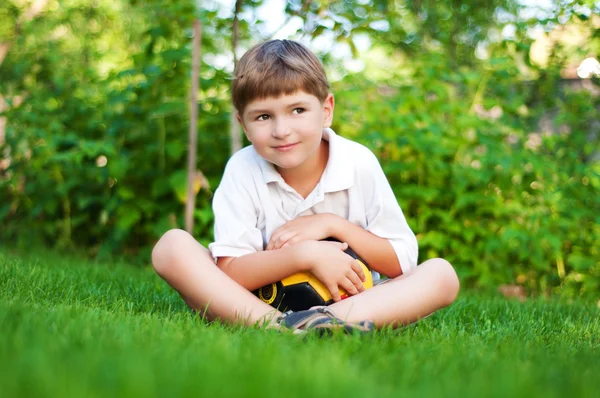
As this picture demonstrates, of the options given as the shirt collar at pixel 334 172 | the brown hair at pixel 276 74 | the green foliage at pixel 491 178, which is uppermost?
the brown hair at pixel 276 74

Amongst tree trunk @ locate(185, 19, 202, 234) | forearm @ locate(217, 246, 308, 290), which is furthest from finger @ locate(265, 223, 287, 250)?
tree trunk @ locate(185, 19, 202, 234)

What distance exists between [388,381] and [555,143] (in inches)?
150

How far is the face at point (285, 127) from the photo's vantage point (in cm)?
259

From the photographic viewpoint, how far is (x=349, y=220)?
2811 mm

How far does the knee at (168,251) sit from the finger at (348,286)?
0.64m

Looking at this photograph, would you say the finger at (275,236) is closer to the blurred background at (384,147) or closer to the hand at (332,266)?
the hand at (332,266)

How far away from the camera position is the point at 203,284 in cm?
245

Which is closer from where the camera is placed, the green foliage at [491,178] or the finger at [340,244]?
the finger at [340,244]

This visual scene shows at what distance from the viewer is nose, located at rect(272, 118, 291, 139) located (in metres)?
2.56

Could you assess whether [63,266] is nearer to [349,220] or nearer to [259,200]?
[259,200]

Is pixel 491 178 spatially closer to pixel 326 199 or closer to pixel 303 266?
pixel 326 199

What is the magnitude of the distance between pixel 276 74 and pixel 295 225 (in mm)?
617

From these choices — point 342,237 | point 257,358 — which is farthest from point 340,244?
point 257,358

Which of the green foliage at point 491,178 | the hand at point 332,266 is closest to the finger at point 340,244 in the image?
the hand at point 332,266
